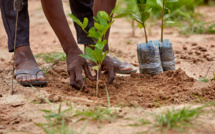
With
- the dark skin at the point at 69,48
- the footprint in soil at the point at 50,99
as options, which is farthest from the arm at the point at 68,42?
the footprint in soil at the point at 50,99

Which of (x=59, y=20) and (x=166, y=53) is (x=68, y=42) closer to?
(x=59, y=20)

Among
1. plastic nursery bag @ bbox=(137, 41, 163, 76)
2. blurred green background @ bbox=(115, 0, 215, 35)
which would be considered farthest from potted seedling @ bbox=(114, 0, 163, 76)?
blurred green background @ bbox=(115, 0, 215, 35)

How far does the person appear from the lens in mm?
2201

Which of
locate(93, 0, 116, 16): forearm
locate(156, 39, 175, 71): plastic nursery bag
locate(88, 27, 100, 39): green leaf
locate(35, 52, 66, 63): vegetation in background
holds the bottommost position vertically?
locate(35, 52, 66, 63): vegetation in background

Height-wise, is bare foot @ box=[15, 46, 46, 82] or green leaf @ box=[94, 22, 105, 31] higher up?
green leaf @ box=[94, 22, 105, 31]

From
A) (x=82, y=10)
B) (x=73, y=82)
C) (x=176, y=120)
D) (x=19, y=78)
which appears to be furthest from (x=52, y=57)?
(x=176, y=120)

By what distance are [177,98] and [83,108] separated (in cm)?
63

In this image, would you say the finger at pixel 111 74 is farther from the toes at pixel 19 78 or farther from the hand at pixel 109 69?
the toes at pixel 19 78

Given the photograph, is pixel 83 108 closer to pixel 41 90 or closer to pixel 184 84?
pixel 41 90

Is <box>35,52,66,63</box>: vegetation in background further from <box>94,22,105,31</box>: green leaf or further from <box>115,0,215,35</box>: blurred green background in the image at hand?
<box>115,0,215,35</box>: blurred green background

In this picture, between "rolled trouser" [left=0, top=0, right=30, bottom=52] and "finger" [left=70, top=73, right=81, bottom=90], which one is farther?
"rolled trouser" [left=0, top=0, right=30, bottom=52]

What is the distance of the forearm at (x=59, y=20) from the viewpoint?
7.23ft

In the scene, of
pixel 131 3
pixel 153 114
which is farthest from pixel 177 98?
pixel 131 3

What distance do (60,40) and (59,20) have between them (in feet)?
0.51
